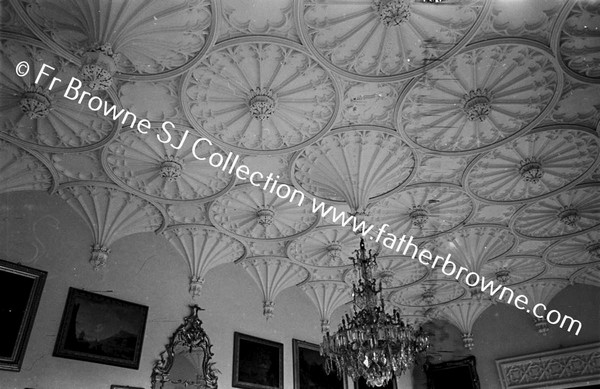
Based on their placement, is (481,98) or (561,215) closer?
(481,98)

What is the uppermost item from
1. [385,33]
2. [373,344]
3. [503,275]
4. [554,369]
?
[385,33]

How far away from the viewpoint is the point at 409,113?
807 cm

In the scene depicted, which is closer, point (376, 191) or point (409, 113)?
point (409, 113)

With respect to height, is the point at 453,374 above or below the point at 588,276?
below

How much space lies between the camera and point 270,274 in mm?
13680

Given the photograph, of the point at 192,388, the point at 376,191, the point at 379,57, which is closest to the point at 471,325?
the point at 376,191

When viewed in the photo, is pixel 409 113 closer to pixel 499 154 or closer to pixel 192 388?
pixel 499 154

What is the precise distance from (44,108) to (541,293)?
1697cm

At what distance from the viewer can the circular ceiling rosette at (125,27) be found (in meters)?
5.99

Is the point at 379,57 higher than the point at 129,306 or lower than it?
higher

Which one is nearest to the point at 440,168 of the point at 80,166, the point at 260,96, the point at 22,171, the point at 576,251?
the point at 260,96

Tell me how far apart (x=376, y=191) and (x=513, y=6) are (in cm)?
494

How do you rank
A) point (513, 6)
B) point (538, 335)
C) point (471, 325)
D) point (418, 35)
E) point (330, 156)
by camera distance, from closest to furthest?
point (513, 6), point (418, 35), point (330, 156), point (538, 335), point (471, 325)

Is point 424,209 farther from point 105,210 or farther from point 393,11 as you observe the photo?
point 105,210
